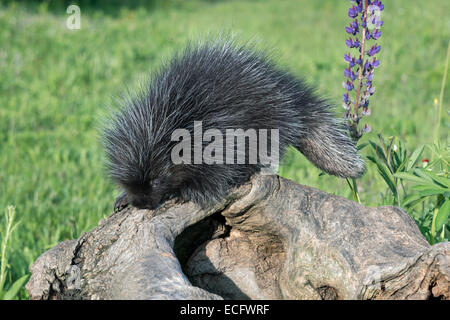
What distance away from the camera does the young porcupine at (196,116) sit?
10.4 ft

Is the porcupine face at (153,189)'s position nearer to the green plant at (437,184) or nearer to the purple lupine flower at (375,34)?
the green plant at (437,184)

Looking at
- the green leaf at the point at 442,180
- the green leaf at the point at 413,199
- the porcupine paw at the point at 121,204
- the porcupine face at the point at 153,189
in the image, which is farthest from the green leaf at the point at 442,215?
the porcupine paw at the point at 121,204

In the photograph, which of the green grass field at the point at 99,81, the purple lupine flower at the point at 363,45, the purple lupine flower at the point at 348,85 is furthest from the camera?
the green grass field at the point at 99,81

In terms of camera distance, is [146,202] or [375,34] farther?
[375,34]

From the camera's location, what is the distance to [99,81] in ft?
30.6

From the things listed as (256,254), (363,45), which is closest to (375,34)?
(363,45)

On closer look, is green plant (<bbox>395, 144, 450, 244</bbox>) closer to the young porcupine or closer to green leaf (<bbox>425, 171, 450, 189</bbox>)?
green leaf (<bbox>425, 171, 450, 189</bbox>)

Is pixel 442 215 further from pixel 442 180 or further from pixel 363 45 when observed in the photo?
pixel 363 45

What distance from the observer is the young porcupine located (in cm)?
318

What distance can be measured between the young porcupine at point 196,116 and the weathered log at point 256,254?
150 mm

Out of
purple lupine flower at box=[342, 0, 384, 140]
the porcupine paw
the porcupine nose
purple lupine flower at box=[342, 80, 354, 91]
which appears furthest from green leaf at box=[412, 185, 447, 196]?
the porcupine paw

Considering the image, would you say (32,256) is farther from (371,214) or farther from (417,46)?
(417,46)

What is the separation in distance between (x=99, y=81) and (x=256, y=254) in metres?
6.56

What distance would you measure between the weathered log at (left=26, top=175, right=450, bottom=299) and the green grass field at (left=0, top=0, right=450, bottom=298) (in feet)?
3.39
